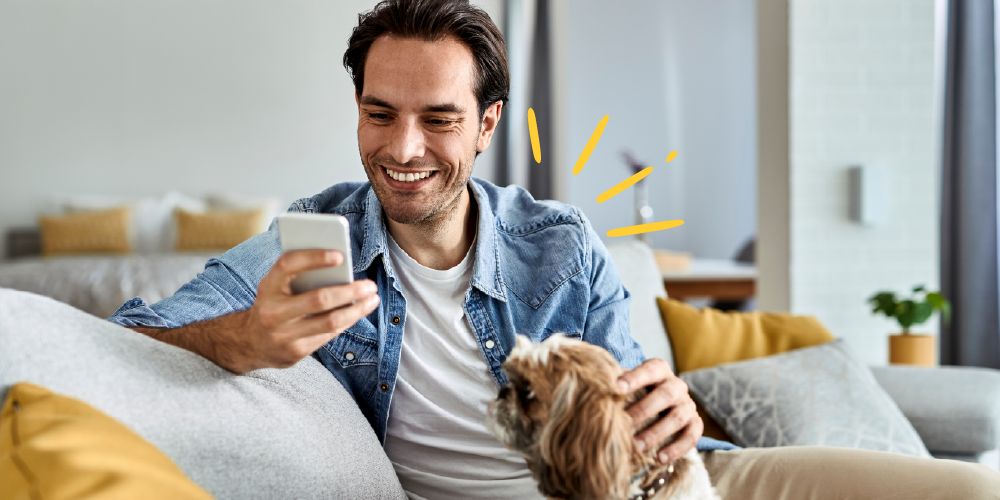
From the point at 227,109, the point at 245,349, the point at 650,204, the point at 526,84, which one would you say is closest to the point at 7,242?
the point at 227,109

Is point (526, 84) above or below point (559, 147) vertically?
above

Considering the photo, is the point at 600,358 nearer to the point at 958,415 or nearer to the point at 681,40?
the point at 958,415

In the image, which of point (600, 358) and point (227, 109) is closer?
point (600, 358)

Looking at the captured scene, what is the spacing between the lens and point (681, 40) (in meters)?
5.73

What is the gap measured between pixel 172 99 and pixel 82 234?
1.60m

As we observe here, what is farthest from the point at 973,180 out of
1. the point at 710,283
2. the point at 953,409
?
the point at 953,409

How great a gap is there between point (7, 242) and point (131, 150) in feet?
4.21

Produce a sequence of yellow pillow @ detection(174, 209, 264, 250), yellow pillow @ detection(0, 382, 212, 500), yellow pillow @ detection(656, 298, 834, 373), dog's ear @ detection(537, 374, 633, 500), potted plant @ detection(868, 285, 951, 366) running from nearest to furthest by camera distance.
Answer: yellow pillow @ detection(0, 382, 212, 500) → dog's ear @ detection(537, 374, 633, 500) → yellow pillow @ detection(656, 298, 834, 373) → potted plant @ detection(868, 285, 951, 366) → yellow pillow @ detection(174, 209, 264, 250)

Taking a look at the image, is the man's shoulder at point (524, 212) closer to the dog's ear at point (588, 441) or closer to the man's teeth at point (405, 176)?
the man's teeth at point (405, 176)

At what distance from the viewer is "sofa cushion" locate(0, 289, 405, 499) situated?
0.80m

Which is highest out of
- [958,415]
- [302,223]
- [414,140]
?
[414,140]

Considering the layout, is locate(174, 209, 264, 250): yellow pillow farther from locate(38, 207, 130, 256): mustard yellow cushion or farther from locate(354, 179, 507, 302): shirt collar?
locate(354, 179, 507, 302): shirt collar

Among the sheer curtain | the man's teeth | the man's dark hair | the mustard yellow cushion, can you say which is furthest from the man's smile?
the mustard yellow cushion

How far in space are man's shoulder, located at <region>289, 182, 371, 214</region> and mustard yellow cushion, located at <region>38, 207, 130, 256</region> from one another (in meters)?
4.76
